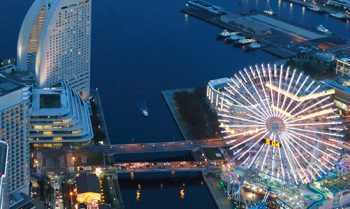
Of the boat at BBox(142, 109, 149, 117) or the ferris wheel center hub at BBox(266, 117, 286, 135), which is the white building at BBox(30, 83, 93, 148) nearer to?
the boat at BBox(142, 109, 149, 117)

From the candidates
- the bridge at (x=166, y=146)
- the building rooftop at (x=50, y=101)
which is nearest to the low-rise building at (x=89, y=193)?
the bridge at (x=166, y=146)

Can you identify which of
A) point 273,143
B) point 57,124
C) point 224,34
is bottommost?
point 224,34

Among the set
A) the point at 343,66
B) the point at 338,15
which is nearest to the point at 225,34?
the point at 343,66

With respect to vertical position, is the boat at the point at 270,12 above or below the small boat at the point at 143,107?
above

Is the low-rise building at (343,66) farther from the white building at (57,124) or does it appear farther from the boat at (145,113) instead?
the white building at (57,124)

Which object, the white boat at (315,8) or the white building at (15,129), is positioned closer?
the white building at (15,129)

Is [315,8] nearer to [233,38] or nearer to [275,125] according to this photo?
[233,38]

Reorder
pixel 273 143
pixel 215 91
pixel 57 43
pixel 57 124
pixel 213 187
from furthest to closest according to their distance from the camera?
pixel 215 91
pixel 57 43
pixel 57 124
pixel 213 187
pixel 273 143

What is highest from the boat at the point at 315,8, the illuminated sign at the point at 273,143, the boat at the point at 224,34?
the illuminated sign at the point at 273,143
